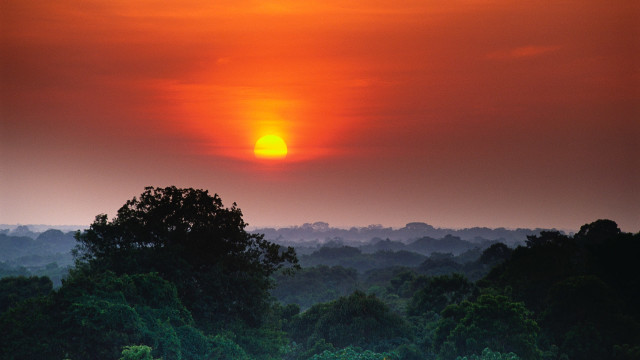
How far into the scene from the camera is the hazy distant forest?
31.1 meters

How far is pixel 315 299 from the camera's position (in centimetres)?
10556

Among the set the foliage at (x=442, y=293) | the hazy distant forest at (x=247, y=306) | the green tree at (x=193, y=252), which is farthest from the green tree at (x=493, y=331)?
the foliage at (x=442, y=293)

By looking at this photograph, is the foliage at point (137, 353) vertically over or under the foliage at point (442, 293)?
under

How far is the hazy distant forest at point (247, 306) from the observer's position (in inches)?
1224

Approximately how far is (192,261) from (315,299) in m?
64.9

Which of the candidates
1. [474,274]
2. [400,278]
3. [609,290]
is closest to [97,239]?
[609,290]

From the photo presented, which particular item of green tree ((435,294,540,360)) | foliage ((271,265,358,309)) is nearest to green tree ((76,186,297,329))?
green tree ((435,294,540,360))

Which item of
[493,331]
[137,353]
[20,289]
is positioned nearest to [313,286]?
[20,289]

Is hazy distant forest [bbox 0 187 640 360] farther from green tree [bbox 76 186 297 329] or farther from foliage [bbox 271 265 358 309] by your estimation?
foliage [bbox 271 265 358 309]

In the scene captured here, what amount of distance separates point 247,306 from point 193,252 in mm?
4540

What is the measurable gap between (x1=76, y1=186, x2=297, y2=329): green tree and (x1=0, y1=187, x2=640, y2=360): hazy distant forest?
2.8 inches

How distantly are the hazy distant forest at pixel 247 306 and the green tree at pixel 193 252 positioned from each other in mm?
71

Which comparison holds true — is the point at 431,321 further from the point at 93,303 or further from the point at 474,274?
the point at 474,274

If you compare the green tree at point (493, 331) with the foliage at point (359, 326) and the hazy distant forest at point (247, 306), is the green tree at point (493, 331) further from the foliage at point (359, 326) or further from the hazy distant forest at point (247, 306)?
the foliage at point (359, 326)
